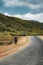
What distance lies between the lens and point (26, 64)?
19375 mm

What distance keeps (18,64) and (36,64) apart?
1456 millimetres

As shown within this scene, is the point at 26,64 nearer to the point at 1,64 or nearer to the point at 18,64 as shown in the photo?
the point at 18,64

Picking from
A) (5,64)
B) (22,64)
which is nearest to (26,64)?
(22,64)

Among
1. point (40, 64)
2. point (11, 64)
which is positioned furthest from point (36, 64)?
point (11, 64)

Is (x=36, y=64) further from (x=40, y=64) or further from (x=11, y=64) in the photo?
(x=11, y=64)

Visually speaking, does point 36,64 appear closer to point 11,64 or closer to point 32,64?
point 32,64

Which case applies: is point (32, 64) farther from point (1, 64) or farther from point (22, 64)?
point (1, 64)

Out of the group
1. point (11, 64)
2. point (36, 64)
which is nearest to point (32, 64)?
point (36, 64)

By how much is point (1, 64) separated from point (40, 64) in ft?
10.1

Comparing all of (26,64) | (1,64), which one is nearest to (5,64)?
(1,64)

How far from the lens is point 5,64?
19.3m

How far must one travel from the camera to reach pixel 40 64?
64.6 ft

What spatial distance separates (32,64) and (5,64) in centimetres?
211

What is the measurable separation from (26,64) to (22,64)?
1.02ft
